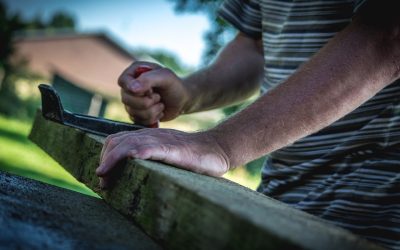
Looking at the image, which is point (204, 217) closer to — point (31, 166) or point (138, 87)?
point (138, 87)

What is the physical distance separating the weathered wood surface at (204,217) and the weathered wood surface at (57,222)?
0.18 ft

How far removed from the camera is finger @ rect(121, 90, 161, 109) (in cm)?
202

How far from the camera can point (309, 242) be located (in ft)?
2.42

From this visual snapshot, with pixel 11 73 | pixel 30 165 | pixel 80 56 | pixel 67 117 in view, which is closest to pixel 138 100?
pixel 67 117

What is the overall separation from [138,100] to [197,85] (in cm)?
50

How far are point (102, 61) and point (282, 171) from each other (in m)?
35.3

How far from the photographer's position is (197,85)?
2.40m

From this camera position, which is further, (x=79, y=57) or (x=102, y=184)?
(x=79, y=57)

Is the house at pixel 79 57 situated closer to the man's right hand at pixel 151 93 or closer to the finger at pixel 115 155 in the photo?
the man's right hand at pixel 151 93

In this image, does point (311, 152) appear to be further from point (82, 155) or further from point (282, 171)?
point (82, 155)

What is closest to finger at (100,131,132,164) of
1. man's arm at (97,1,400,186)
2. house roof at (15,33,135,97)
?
man's arm at (97,1,400,186)

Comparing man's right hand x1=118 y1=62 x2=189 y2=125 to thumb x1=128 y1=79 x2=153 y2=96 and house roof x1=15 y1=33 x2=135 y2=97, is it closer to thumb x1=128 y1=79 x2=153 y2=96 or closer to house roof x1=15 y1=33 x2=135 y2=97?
thumb x1=128 y1=79 x2=153 y2=96

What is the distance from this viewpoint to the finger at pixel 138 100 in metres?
2.02

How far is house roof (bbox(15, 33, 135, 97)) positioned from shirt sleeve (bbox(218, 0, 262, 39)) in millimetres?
32111
